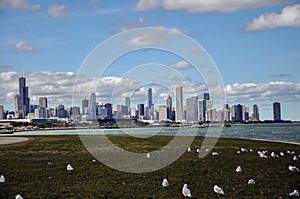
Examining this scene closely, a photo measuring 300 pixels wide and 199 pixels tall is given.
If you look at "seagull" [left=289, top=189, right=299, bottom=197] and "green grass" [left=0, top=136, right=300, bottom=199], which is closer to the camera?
"seagull" [left=289, top=189, right=299, bottom=197]

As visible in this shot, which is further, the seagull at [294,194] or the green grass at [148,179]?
the green grass at [148,179]

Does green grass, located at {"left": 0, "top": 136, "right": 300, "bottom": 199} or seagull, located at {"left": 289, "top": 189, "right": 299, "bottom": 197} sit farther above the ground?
seagull, located at {"left": 289, "top": 189, "right": 299, "bottom": 197}

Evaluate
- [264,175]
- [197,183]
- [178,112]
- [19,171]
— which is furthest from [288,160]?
[178,112]

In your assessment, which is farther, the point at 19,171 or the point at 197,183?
the point at 19,171

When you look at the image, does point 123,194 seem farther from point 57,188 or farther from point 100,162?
point 100,162

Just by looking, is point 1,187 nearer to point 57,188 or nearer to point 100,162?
point 57,188

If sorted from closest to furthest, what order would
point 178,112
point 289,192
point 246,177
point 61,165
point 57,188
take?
point 289,192 < point 57,188 < point 246,177 < point 61,165 < point 178,112

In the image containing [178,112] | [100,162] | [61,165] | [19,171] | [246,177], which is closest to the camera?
[246,177]

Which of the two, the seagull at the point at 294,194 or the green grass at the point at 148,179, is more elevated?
the seagull at the point at 294,194

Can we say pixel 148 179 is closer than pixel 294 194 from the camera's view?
No

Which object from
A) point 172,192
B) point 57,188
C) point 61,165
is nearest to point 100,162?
point 61,165
